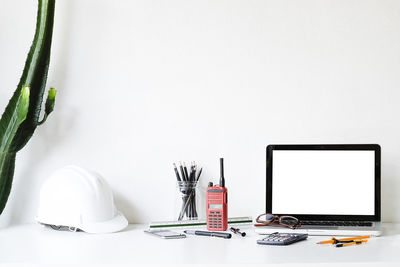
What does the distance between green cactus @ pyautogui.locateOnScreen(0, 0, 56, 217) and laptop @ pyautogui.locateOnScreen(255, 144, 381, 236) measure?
72 centimetres

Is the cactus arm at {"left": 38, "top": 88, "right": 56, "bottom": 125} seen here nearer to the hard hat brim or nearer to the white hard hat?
the white hard hat

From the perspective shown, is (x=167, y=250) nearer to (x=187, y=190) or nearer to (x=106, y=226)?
(x=106, y=226)

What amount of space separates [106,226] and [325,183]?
65 cm

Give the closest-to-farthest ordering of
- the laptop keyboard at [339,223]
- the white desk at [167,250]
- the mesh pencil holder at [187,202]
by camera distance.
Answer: the white desk at [167,250], the laptop keyboard at [339,223], the mesh pencil holder at [187,202]

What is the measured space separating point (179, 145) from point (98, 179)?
0.98 feet

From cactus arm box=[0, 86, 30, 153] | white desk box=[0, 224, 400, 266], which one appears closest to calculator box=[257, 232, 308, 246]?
white desk box=[0, 224, 400, 266]

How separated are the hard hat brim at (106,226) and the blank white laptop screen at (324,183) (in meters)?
0.45

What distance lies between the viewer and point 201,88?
160 centimetres

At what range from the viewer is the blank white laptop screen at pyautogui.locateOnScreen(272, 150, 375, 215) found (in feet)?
4.79

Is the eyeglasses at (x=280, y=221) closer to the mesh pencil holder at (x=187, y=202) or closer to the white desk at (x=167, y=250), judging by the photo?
the white desk at (x=167, y=250)

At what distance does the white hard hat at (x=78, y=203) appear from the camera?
4.44ft

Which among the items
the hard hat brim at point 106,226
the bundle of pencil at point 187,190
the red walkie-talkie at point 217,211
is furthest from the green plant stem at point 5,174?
the red walkie-talkie at point 217,211

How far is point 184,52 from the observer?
5.26 feet

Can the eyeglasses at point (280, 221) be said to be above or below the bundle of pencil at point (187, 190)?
below
